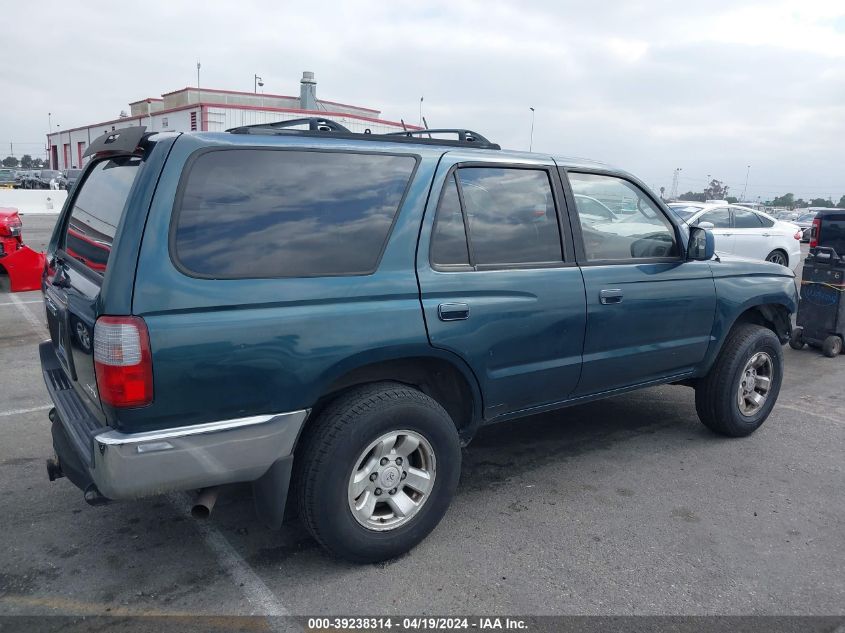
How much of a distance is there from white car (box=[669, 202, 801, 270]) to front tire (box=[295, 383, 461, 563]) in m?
10.2

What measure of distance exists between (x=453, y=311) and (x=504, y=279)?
38 cm

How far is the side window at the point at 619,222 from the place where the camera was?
3.93m

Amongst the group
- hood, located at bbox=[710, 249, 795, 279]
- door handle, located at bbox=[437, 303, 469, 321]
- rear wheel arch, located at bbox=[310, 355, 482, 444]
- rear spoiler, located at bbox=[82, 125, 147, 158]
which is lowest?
rear wheel arch, located at bbox=[310, 355, 482, 444]

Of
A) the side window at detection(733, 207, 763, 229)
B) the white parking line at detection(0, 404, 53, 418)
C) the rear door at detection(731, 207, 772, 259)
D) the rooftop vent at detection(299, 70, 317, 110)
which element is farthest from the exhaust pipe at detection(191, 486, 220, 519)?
the rooftop vent at detection(299, 70, 317, 110)

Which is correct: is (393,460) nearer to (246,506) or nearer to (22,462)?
(246,506)

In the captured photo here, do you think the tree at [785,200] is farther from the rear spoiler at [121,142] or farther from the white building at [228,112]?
the rear spoiler at [121,142]

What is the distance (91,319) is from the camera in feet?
8.61

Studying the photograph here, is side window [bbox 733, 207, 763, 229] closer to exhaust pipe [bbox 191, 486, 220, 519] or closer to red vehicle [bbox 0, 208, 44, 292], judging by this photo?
red vehicle [bbox 0, 208, 44, 292]

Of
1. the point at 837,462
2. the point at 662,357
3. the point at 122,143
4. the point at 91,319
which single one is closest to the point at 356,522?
the point at 91,319

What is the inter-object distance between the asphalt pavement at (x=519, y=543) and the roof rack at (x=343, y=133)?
190cm

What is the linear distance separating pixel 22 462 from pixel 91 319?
2101 mm

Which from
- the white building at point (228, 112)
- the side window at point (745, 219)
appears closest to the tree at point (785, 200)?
the white building at point (228, 112)

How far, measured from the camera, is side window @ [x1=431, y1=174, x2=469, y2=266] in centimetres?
325

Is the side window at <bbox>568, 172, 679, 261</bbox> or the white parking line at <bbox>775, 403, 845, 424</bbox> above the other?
the side window at <bbox>568, 172, 679, 261</bbox>
